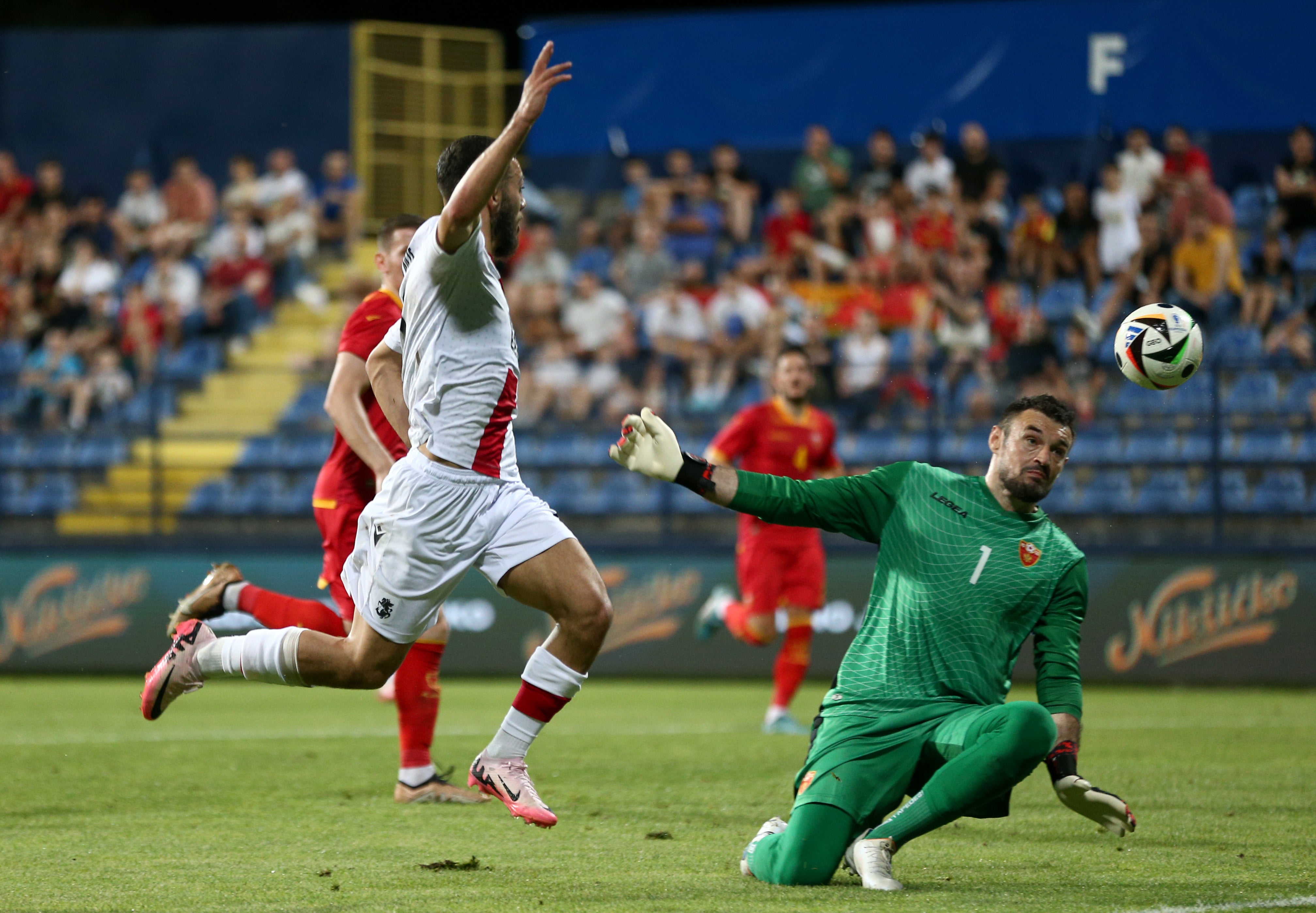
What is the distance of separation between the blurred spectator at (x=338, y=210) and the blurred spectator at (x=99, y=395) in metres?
4.30

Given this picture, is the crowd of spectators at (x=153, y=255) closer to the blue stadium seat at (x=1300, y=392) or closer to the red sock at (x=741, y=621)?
the red sock at (x=741, y=621)

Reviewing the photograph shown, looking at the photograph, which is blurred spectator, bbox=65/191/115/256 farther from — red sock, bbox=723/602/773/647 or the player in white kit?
the player in white kit

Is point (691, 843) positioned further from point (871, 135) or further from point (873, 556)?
point (871, 135)

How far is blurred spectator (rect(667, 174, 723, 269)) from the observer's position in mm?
17156

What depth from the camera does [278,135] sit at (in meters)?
21.1

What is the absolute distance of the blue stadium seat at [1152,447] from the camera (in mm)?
12875

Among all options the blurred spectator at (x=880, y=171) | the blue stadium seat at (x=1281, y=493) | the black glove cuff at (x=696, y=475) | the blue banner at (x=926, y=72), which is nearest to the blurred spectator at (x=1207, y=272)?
the blue banner at (x=926, y=72)

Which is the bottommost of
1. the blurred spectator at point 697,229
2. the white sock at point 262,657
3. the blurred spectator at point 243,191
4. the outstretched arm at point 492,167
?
the white sock at point 262,657

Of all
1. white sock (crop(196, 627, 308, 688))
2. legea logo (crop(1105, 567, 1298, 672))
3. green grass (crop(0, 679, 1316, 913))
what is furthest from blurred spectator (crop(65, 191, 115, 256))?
white sock (crop(196, 627, 308, 688))

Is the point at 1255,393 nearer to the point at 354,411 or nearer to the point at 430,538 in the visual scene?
the point at 354,411

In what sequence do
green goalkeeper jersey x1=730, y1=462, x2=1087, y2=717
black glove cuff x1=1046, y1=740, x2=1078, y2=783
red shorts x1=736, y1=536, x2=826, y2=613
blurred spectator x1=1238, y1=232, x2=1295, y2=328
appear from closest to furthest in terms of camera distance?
black glove cuff x1=1046, y1=740, x2=1078, y2=783 → green goalkeeper jersey x1=730, y1=462, x2=1087, y2=717 → red shorts x1=736, y1=536, x2=826, y2=613 → blurred spectator x1=1238, y1=232, x2=1295, y2=328

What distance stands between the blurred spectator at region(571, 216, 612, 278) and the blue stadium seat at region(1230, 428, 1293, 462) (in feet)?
24.0

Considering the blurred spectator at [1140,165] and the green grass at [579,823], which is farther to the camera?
the blurred spectator at [1140,165]

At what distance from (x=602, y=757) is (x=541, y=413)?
23.6ft
